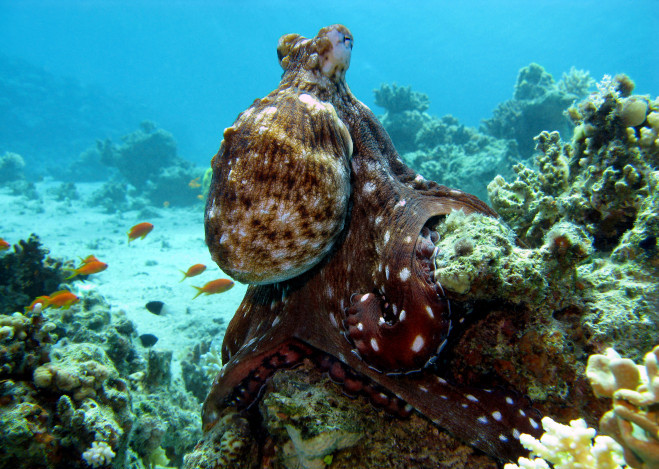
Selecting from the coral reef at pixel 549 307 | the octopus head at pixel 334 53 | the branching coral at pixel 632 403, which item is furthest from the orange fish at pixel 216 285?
the branching coral at pixel 632 403

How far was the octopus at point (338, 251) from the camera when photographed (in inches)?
68.9

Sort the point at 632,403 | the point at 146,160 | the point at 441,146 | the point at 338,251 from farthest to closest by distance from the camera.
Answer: the point at 146,160, the point at 441,146, the point at 338,251, the point at 632,403

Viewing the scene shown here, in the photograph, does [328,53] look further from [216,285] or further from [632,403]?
[216,285]

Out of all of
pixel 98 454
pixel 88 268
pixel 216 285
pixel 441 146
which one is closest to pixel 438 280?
pixel 98 454

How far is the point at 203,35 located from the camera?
138875mm

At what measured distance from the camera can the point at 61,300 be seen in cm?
561

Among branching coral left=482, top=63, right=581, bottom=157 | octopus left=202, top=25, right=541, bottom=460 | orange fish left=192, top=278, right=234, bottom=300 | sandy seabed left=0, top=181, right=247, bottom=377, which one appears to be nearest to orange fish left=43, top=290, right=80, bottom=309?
sandy seabed left=0, top=181, right=247, bottom=377

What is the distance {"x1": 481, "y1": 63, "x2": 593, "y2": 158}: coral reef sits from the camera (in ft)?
47.1

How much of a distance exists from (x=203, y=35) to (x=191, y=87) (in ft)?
90.1

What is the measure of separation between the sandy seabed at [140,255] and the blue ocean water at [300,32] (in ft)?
232

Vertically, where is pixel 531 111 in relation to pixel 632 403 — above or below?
above

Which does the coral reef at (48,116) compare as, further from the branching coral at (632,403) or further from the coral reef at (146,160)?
the branching coral at (632,403)

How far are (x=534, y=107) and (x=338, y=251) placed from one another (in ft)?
54.3

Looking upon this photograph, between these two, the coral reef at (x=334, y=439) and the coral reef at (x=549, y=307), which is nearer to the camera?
the coral reef at (x=549, y=307)
